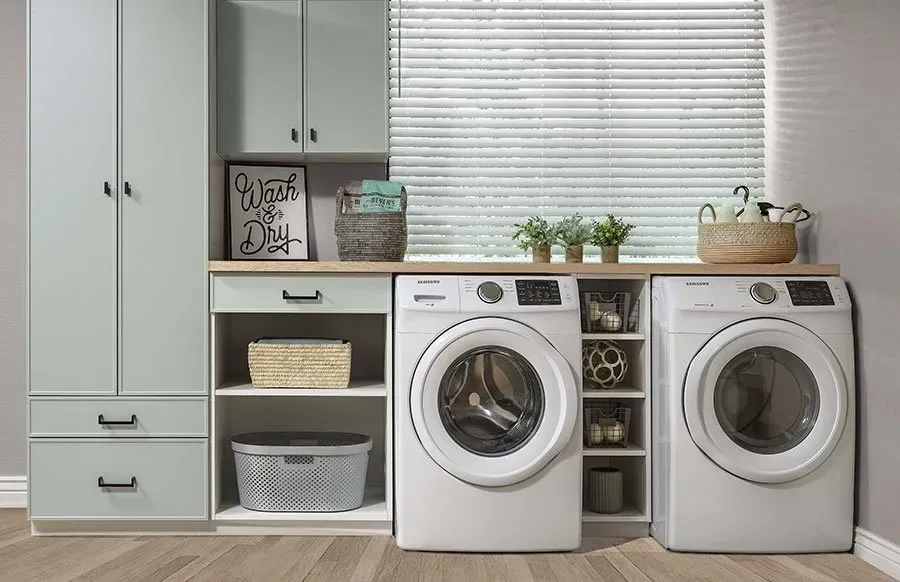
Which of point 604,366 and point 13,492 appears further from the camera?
point 13,492

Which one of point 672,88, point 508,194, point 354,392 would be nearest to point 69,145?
point 354,392

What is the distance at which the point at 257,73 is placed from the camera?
119 inches

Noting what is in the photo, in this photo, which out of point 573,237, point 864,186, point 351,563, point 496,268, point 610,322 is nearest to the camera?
point 351,563

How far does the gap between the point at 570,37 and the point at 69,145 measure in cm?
195

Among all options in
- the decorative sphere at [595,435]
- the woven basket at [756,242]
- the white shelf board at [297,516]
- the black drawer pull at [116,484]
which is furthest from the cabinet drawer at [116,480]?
the woven basket at [756,242]

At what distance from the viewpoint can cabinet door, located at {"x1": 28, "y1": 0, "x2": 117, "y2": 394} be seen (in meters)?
2.84

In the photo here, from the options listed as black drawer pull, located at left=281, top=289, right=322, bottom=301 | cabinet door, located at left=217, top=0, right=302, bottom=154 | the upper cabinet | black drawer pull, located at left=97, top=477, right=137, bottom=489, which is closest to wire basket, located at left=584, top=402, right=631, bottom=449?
black drawer pull, located at left=281, top=289, right=322, bottom=301

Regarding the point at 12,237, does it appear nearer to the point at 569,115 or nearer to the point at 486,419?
the point at 486,419

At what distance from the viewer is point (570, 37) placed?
349 centimetres

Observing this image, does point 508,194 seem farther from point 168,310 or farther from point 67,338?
point 67,338

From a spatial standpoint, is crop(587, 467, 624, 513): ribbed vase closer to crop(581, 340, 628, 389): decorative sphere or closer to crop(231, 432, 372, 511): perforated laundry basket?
crop(581, 340, 628, 389): decorative sphere

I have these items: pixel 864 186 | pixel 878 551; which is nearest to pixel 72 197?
pixel 864 186

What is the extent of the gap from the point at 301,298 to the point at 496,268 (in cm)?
66

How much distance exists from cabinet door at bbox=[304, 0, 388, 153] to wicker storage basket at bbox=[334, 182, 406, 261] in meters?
0.30
